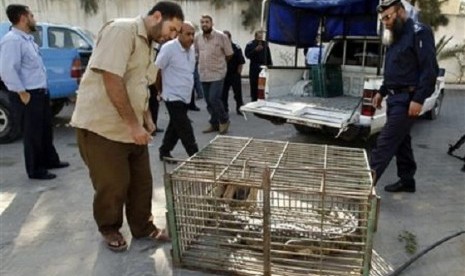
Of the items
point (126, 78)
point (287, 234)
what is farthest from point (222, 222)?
point (126, 78)

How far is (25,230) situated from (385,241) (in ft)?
9.18

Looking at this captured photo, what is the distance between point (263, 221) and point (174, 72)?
2.72 m

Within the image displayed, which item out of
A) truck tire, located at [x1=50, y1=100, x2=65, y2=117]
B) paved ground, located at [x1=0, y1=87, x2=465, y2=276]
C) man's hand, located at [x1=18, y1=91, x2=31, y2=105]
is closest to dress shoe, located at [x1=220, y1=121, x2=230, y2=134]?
paved ground, located at [x1=0, y1=87, x2=465, y2=276]

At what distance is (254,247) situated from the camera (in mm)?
2719

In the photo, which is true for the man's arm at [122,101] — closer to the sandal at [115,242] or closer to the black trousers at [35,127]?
the sandal at [115,242]

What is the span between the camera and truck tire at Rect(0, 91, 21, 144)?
20.2 feet

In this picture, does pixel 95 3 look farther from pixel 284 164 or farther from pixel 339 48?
pixel 284 164

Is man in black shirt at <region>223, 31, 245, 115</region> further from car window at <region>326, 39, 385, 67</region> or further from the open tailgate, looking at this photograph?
the open tailgate

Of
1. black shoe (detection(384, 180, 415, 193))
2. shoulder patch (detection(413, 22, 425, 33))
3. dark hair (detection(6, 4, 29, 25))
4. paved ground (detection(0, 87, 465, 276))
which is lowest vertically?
paved ground (detection(0, 87, 465, 276))

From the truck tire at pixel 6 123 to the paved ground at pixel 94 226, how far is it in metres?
0.47

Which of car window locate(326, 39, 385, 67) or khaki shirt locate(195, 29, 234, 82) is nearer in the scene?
khaki shirt locate(195, 29, 234, 82)

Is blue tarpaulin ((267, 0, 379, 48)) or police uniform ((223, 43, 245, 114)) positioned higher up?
blue tarpaulin ((267, 0, 379, 48))

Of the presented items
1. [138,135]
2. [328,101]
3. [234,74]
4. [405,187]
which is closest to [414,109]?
[405,187]

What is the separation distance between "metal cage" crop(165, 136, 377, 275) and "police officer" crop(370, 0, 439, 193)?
100cm
